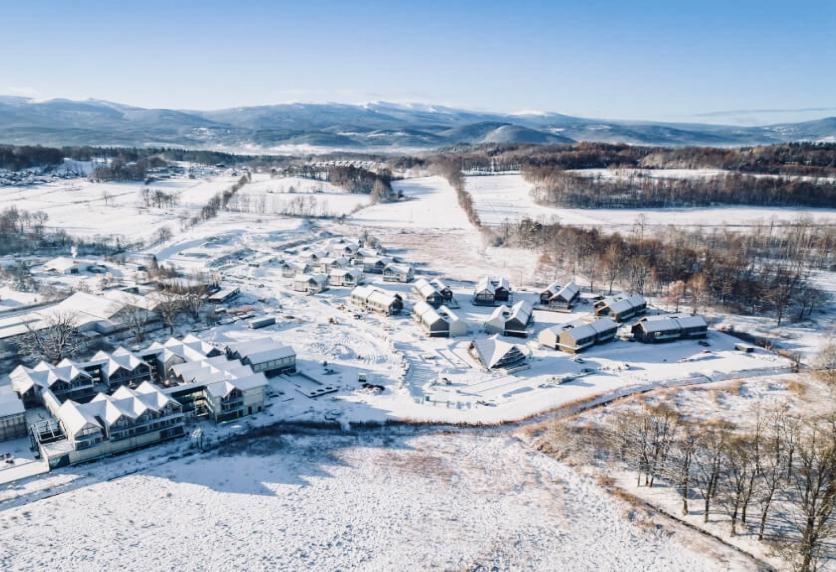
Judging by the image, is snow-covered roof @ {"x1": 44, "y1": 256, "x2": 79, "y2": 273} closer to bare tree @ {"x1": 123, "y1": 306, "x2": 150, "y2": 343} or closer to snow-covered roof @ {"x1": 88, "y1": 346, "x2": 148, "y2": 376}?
bare tree @ {"x1": 123, "y1": 306, "x2": 150, "y2": 343}

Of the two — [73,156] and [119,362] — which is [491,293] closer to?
A: [119,362]

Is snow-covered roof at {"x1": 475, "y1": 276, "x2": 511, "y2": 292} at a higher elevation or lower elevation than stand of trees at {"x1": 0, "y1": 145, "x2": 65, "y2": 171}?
lower

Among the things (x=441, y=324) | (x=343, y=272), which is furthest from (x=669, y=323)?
(x=343, y=272)

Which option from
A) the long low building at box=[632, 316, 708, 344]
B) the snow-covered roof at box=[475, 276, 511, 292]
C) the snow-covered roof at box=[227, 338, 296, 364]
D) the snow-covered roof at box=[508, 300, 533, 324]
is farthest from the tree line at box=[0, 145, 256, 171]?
the long low building at box=[632, 316, 708, 344]

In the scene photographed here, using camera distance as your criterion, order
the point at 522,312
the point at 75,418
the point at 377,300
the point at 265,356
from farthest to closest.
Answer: the point at 377,300
the point at 522,312
the point at 265,356
the point at 75,418

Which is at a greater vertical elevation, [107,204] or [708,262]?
[107,204]
